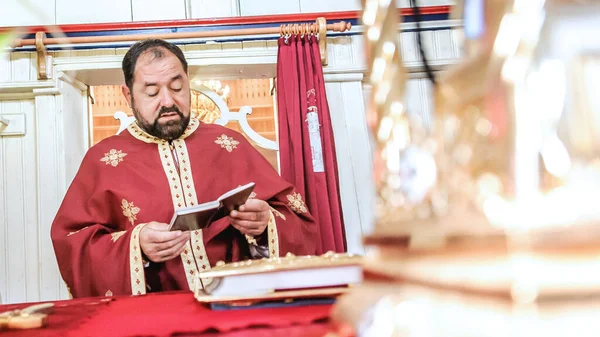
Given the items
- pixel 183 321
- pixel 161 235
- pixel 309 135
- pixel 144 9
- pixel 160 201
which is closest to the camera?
pixel 183 321

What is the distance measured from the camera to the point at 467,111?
314 mm

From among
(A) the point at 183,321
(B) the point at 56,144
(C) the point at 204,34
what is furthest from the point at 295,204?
(A) the point at 183,321

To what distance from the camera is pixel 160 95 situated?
2199 mm

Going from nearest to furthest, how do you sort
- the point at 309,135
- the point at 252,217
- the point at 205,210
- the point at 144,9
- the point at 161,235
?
the point at 205,210, the point at 161,235, the point at 252,217, the point at 309,135, the point at 144,9

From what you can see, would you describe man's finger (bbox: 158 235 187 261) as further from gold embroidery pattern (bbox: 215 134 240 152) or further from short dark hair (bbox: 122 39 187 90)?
short dark hair (bbox: 122 39 187 90)

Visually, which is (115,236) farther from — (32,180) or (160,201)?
(32,180)

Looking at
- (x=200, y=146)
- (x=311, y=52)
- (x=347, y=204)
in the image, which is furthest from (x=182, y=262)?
(x=311, y=52)

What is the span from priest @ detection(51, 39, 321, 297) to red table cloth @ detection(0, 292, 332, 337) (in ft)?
3.21

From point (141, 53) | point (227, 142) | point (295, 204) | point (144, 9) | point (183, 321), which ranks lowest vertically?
point (183, 321)

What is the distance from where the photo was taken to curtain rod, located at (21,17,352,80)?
268cm

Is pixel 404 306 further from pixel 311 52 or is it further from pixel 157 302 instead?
pixel 311 52

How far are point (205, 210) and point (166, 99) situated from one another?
91 cm

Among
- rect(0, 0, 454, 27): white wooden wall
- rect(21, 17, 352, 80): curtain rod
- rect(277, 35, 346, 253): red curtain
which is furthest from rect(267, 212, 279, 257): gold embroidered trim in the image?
rect(0, 0, 454, 27): white wooden wall

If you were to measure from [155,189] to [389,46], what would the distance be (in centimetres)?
172
